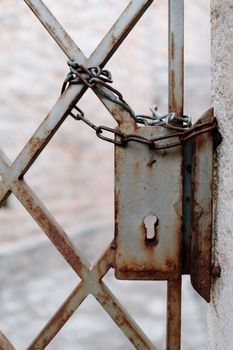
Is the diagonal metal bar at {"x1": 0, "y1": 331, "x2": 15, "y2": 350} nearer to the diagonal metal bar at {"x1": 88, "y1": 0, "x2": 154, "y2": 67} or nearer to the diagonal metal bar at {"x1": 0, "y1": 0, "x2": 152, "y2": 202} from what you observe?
the diagonal metal bar at {"x1": 0, "y1": 0, "x2": 152, "y2": 202}

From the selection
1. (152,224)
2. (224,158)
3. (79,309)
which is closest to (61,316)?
(152,224)

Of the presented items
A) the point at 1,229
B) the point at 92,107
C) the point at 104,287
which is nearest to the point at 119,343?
the point at 1,229

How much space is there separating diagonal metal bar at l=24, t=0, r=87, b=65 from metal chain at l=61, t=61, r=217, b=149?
0.4 inches

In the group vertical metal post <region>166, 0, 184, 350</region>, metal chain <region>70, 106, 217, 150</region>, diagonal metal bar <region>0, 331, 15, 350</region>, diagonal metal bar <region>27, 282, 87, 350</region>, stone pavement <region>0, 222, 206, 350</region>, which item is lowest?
stone pavement <region>0, 222, 206, 350</region>

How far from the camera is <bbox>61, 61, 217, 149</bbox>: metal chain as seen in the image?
54cm

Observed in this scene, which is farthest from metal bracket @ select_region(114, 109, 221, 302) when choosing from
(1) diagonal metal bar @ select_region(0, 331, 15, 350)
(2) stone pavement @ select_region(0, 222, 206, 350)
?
(2) stone pavement @ select_region(0, 222, 206, 350)

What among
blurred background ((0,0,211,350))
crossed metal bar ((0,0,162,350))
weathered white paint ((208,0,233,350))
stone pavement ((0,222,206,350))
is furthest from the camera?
blurred background ((0,0,211,350))

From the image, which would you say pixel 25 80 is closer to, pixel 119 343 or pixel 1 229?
pixel 1 229

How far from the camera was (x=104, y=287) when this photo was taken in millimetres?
619

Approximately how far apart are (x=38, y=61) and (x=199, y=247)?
300cm

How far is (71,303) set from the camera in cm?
63

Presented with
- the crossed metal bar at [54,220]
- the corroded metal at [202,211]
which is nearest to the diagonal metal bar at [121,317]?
the crossed metal bar at [54,220]

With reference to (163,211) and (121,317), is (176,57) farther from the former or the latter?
(121,317)

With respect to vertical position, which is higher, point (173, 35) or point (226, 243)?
point (173, 35)
